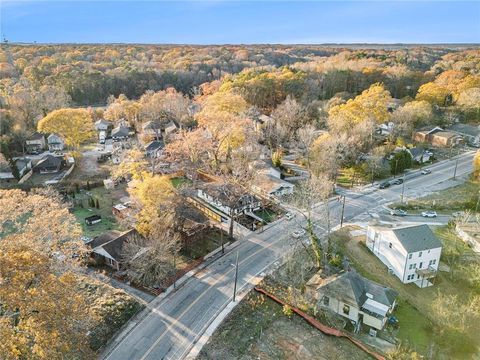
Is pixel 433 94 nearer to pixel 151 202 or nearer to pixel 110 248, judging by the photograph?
pixel 151 202

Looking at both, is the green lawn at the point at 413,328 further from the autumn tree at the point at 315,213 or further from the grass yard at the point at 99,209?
the grass yard at the point at 99,209

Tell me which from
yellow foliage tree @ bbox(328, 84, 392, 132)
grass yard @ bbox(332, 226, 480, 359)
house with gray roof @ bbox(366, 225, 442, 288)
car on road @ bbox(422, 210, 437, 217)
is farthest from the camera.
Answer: yellow foliage tree @ bbox(328, 84, 392, 132)

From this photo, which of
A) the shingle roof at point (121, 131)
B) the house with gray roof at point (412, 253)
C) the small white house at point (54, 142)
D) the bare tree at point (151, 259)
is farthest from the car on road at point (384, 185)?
the small white house at point (54, 142)

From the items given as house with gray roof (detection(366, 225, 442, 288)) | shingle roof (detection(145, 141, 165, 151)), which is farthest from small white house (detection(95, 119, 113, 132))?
house with gray roof (detection(366, 225, 442, 288))

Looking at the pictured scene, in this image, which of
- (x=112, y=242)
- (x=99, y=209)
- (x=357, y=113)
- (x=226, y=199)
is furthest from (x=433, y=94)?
(x=112, y=242)

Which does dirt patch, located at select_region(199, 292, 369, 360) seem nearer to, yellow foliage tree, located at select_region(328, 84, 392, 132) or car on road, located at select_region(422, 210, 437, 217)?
car on road, located at select_region(422, 210, 437, 217)

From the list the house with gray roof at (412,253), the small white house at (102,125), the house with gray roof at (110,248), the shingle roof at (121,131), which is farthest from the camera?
the small white house at (102,125)
